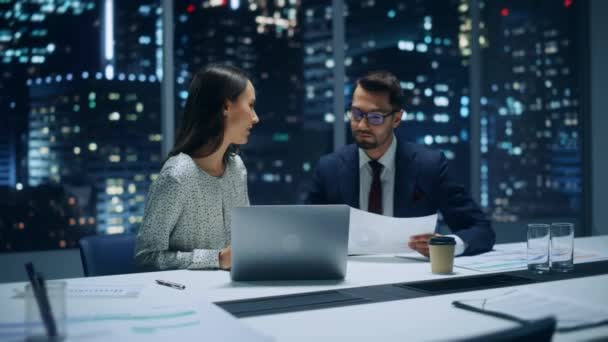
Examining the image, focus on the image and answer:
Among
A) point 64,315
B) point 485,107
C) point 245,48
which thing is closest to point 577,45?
point 485,107

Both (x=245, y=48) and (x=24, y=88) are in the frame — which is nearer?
(x=24, y=88)

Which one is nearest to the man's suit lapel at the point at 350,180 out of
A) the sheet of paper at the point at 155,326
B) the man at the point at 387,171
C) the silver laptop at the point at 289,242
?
the man at the point at 387,171

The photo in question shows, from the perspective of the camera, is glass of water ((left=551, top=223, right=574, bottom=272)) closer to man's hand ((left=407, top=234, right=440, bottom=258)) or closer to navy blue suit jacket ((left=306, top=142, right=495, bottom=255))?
man's hand ((left=407, top=234, right=440, bottom=258))

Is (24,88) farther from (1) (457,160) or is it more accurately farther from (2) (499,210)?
(2) (499,210)

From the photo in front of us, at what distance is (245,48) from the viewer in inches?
181

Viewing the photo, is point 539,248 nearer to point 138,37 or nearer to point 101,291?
point 101,291

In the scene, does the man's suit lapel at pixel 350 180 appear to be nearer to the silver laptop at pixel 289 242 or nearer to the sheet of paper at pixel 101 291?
the silver laptop at pixel 289 242

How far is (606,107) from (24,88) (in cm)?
464

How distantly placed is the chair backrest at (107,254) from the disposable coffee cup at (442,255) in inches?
42.9

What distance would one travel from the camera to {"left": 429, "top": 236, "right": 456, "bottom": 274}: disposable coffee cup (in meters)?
1.77

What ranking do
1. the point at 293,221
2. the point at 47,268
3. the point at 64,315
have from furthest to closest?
the point at 47,268, the point at 293,221, the point at 64,315

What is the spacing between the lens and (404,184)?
2.50m

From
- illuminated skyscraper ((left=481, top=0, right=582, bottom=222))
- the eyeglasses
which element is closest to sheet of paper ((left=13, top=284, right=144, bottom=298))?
the eyeglasses

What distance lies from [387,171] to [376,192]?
0.38 feet
